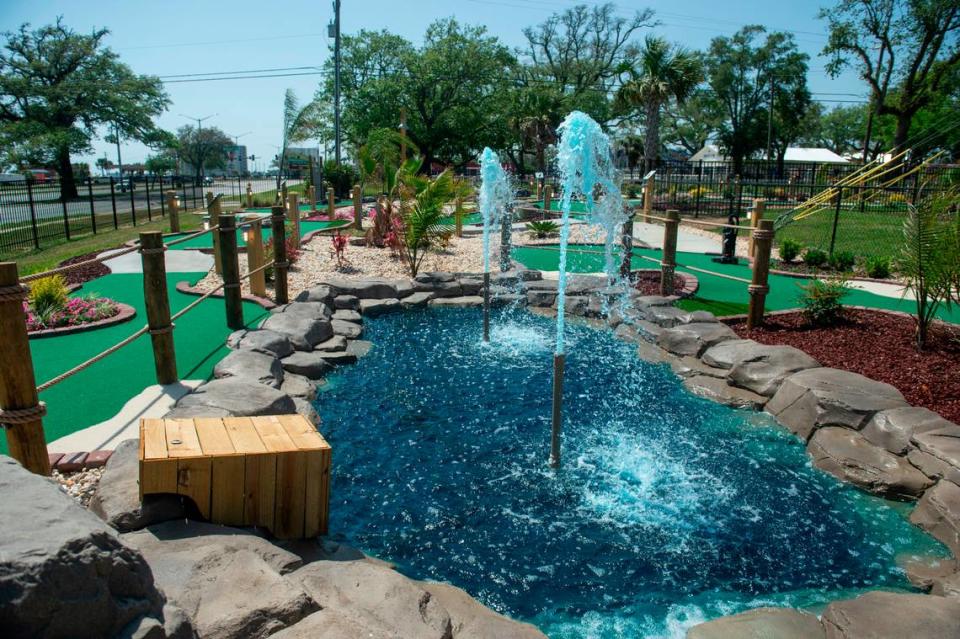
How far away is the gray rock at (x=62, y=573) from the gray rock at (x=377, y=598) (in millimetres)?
793

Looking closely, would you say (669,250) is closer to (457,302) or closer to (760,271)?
(760,271)

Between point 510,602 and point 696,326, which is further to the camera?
point 696,326

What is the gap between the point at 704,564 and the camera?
144 inches

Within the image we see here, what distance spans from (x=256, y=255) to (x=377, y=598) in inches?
281

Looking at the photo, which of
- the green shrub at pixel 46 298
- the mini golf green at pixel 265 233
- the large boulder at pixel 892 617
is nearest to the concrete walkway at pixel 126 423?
the green shrub at pixel 46 298

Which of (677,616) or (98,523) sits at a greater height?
(98,523)

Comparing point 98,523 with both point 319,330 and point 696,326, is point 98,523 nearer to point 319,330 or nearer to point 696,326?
point 319,330

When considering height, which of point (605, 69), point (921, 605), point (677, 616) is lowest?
point (677, 616)

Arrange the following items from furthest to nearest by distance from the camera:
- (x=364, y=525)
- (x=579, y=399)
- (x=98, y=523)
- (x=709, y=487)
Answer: (x=579, y=399) < (x=709, y=487) < (x=364, y=525) < (x=98, y=523)

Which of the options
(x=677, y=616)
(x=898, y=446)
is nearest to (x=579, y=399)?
(x=898, y=446)

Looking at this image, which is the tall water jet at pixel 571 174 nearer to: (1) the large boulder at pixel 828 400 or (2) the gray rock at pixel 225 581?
(1) the large boulder at pixel 828 400

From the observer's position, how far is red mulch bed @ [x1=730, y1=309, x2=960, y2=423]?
5551 mm

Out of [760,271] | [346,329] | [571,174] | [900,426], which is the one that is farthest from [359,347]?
[900,426]

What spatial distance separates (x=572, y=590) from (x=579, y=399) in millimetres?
2746
